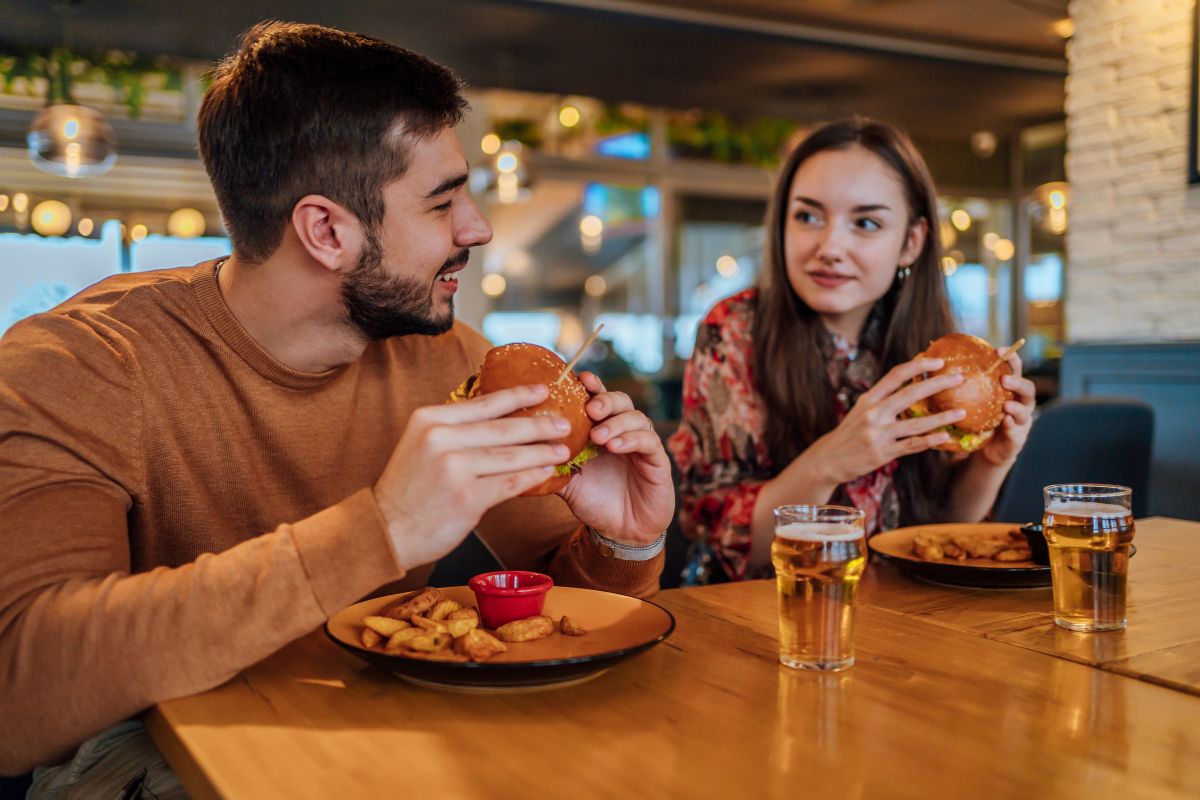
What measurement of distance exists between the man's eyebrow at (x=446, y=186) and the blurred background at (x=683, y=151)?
1242 mm

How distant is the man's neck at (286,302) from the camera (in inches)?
61.6

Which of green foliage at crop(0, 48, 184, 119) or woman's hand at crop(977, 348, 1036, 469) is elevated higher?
green foliage at crop(0, 48, 184, 119)

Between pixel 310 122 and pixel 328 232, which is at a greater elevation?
pixel 310 122

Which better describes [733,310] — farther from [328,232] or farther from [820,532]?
[820,532]

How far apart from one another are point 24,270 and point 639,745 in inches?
307

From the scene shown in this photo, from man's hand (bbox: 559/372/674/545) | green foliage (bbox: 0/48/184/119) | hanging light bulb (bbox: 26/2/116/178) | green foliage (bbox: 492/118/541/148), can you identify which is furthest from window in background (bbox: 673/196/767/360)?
man's hand (bbox: 559/372/674/545)

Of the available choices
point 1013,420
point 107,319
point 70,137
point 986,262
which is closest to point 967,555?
point 1013,420

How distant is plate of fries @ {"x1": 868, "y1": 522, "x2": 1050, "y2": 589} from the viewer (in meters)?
1.53

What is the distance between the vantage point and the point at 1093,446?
3.02 m

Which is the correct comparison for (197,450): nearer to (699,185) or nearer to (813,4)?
(813,4)

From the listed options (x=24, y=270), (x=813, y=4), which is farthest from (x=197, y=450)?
(x=24, y=270)

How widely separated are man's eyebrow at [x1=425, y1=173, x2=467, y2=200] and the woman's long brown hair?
1005 millimetres

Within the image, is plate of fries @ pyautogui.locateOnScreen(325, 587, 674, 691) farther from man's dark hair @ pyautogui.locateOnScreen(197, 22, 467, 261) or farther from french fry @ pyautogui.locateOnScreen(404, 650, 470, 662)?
man's dark hair @ pyautogui.locateOnScreen(197, 22, 467, 261)

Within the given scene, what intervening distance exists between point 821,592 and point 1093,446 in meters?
2.25
